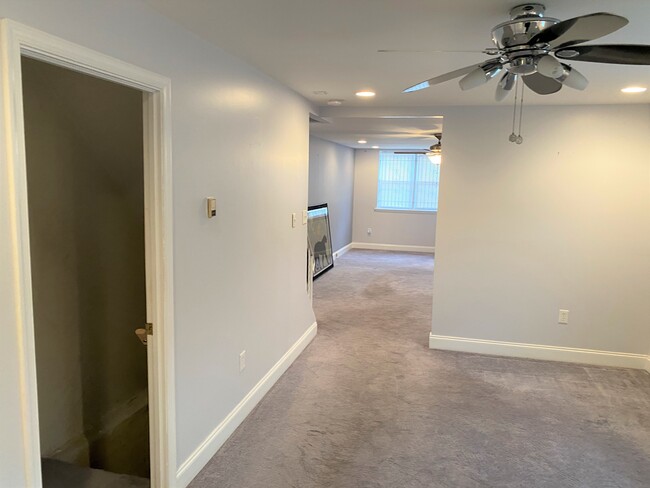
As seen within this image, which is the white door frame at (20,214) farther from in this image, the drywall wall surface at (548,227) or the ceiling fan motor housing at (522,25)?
the drywall wall surface at (548,227)

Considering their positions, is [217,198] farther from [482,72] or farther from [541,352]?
[541,352]

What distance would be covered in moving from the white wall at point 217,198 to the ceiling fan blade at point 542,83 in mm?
1504

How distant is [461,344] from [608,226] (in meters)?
1.61

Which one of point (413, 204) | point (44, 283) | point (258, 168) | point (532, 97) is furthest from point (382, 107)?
point (413, 204)

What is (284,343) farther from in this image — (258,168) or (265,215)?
(258,168)

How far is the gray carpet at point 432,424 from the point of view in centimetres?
251

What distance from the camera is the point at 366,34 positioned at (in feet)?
6.97

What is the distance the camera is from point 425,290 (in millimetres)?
6723

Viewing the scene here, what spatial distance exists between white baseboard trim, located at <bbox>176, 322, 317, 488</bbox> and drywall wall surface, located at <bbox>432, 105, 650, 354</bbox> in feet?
5.21

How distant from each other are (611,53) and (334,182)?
23.6 ft

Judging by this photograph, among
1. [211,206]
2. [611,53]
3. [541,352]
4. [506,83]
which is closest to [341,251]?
[541,352]

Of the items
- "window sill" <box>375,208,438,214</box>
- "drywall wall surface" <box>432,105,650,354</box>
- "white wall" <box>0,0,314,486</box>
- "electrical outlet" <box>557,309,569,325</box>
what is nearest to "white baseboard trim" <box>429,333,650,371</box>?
"drywall wall surface" <box>432,105,650,354</box>

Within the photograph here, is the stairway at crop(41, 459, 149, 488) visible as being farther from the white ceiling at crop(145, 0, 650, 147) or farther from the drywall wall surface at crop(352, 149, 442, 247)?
the drywall wall surface at crop(352, 149, 442, 247)

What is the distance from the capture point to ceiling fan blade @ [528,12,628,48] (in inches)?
49.3
